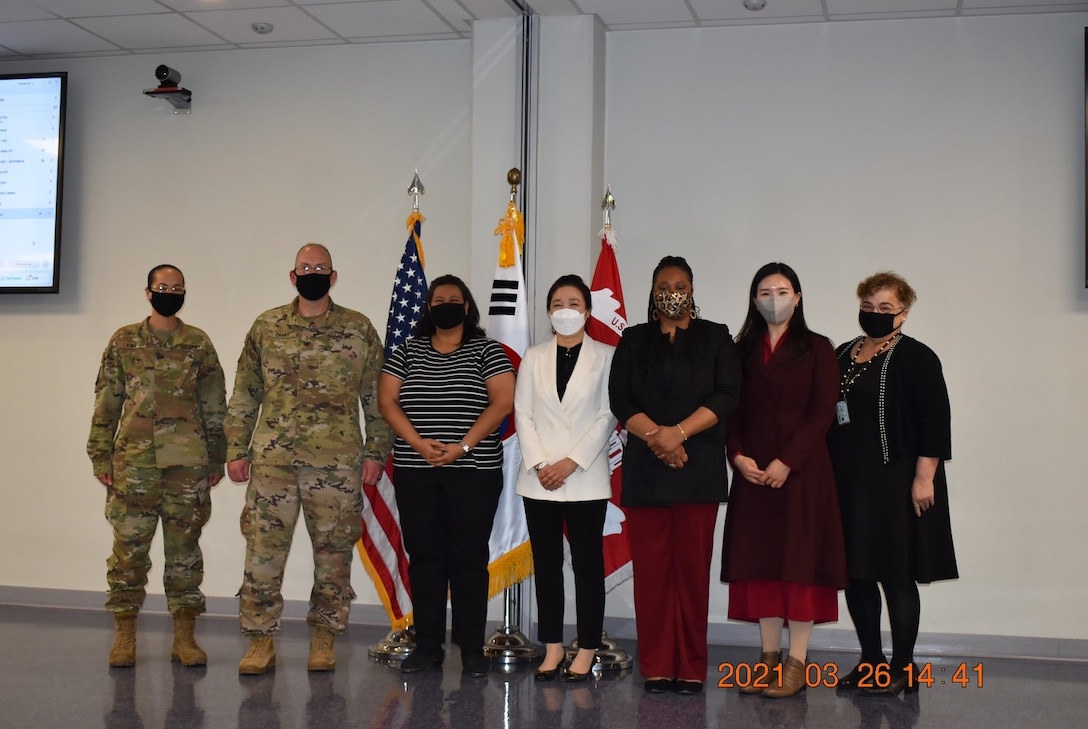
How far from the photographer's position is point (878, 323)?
155 inches

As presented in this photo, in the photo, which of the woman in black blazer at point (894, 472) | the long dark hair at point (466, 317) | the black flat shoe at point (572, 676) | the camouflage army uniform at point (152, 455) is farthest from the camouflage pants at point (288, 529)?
the woman in black blazer at point (894, 472)

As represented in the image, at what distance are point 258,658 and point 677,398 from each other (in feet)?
6.21

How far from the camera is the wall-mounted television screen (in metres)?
5.70

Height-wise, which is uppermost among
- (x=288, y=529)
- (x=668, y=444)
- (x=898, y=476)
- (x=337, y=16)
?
(x=337, y=16)

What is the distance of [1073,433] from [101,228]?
5.07m

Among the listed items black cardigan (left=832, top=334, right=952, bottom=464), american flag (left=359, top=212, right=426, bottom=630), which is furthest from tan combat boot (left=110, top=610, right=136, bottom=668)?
black cardigan (left=832, top=334, right=952, bottom=464)

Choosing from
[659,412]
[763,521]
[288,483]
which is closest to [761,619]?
[763,521]

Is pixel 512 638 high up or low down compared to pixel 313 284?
down

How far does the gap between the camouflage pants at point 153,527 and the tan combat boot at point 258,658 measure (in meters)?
0.34

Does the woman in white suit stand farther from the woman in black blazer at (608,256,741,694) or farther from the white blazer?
the woman in black blazer at (608,256,741,694)

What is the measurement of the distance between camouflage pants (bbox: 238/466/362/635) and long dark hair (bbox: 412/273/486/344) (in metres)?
0.63

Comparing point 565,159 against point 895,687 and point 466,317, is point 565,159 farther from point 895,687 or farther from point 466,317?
point 895,687

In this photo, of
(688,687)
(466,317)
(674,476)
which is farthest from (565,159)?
(688,687)

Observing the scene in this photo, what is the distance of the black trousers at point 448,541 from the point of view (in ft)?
13.7
